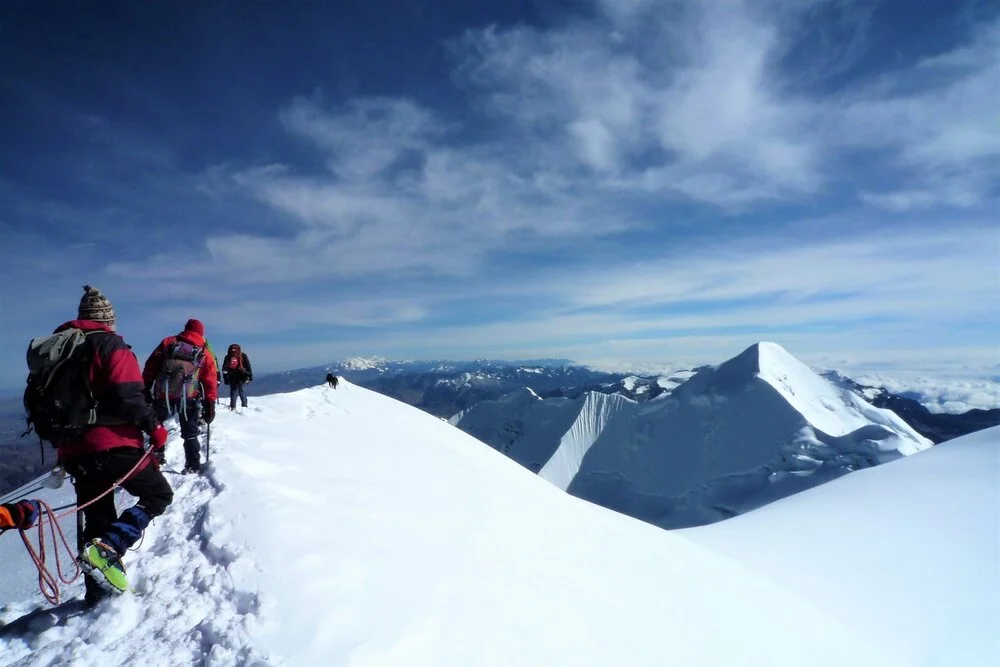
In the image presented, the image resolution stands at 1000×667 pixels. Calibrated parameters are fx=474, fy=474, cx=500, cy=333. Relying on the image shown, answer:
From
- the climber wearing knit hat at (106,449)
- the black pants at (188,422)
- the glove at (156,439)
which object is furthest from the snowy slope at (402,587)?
the glove at (156,439)

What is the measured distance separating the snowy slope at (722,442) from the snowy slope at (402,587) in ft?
344

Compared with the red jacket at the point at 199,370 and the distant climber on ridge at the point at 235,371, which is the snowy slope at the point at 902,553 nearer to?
the red jacket at the point at 199,370

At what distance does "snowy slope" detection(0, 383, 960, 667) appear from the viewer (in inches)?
154

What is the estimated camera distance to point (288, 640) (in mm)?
3816

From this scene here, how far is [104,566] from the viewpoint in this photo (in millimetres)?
4039

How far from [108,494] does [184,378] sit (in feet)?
11.9

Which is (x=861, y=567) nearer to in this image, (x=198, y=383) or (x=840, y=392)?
(x=198, y=383)

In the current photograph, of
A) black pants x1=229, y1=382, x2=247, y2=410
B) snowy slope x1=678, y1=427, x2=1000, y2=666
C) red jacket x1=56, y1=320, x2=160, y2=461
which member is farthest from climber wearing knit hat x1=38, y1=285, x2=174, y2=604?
snowy slope x1=678, y1=427, x2=1000, y2=666

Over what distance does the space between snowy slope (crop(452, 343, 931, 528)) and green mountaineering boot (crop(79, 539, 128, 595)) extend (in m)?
112

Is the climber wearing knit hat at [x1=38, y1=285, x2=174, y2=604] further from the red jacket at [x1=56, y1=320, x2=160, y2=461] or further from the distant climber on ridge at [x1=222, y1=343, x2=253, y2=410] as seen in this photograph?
the distant climber on ridge at [x1=222, y1=343, x2=253, y2=410]

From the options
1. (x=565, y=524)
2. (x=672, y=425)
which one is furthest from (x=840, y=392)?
(x=565, y=524)

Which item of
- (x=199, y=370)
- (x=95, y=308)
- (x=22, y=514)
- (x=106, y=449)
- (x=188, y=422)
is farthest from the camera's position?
(x=199, y=370)

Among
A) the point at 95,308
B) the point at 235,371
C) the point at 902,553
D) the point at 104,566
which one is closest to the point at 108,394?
the point at 95,308

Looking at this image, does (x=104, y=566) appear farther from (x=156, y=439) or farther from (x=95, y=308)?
(x=95, y=308)
